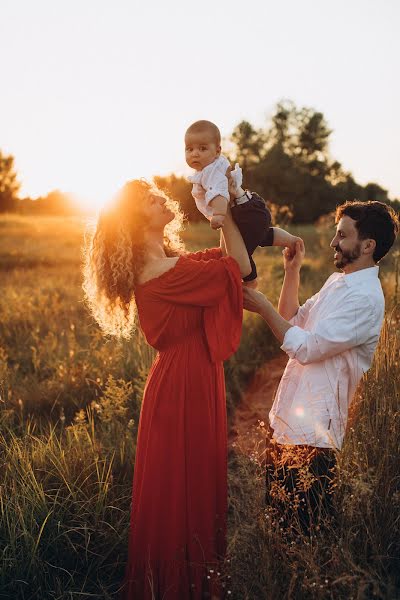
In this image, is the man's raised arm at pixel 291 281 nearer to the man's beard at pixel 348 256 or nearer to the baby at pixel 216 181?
the baby at pixel 216 181

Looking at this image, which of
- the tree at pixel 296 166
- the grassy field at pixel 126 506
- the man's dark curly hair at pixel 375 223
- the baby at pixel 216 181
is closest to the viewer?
the grassy field at pixel 126 506

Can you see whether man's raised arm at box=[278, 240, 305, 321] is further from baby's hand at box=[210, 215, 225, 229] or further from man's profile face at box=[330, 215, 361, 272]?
baby's hand at box=[210, 215, 225, 229]

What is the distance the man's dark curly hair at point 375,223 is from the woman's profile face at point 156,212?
100cm

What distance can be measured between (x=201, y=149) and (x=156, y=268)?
726mm

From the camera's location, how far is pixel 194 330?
3.15m

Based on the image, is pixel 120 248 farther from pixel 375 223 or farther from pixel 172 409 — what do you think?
pixel 375 223

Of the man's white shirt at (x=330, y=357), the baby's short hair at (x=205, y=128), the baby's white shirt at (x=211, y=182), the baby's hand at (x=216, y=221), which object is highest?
the baby's short hair at (x=205, y=128)

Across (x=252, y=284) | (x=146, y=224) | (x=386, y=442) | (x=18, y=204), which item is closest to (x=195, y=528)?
(x=386, y=442)

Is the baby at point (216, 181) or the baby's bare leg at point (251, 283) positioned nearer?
the baby at point (216, 181)

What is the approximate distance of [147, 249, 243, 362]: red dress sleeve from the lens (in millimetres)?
2920

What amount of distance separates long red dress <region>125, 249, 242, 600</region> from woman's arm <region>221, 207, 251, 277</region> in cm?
15

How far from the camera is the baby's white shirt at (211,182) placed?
293cm

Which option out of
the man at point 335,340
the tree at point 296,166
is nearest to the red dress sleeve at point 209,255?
the man at point 335,340

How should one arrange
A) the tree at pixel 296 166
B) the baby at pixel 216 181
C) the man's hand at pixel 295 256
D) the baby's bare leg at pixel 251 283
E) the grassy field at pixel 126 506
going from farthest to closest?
1. the tree at pixel 296 166
2. the man's hand at pixel 295 256
3. the baby's bare leg at pixel 251 283
4. the baby at pixel 216 181
5. the grassy field at pixel 126 506
